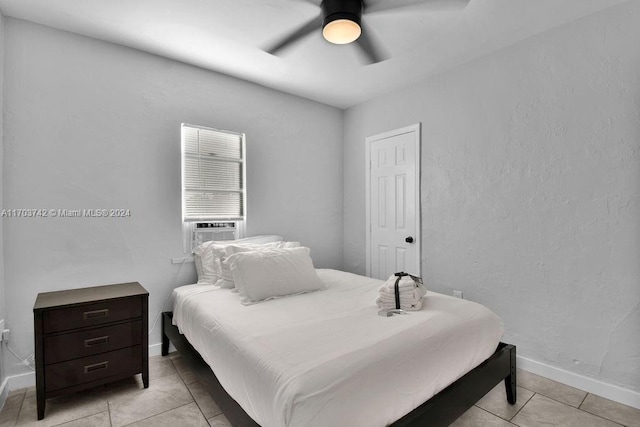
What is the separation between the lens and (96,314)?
2135 mm

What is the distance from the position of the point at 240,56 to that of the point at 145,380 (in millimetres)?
2685

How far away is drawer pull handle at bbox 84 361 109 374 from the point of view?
6.90ft

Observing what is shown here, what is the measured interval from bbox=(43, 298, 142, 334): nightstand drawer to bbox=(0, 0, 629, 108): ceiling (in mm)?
2005

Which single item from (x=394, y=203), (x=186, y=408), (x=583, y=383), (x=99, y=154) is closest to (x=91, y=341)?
(x=186, y=408)

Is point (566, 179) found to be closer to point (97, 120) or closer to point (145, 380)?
point (145, 380)

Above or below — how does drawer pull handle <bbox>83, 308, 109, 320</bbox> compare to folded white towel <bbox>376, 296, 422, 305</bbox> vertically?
below

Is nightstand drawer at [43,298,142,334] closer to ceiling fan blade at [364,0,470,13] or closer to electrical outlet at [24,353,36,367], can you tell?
electrical outlet at [24,353,36,367]

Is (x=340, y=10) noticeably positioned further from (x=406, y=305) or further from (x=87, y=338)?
(x=87, y=338)

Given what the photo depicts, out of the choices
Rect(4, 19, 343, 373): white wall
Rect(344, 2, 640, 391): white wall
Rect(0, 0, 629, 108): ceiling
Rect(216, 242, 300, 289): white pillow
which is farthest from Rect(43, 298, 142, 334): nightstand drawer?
Rect(344, 2, 640, 391): white wall

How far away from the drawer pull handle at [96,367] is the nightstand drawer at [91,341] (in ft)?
0.25

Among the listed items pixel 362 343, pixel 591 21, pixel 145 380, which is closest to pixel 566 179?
pixel 591 21

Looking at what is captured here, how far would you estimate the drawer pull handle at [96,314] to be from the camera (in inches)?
82.8

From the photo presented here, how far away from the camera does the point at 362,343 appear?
153 cm

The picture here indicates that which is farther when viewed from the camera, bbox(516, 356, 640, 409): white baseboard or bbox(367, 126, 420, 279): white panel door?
bbox(367, 126, 420, 279): white panel door
